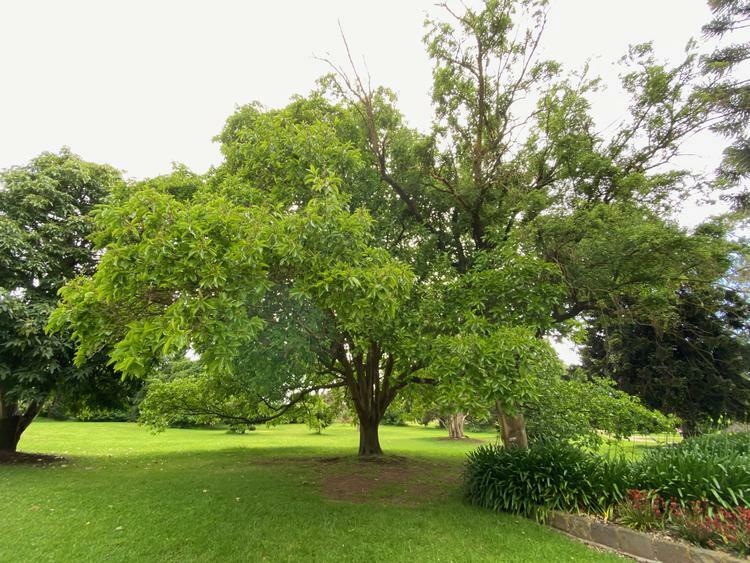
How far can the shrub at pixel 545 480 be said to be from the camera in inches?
227

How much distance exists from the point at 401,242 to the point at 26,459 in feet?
40.9

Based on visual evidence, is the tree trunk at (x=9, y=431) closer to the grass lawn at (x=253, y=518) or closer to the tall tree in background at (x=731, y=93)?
the grass lawn at (x=253, y=518)

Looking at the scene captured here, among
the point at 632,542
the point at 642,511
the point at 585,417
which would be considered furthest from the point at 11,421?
the point at 642,511

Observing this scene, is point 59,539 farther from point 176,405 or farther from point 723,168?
point 723,168

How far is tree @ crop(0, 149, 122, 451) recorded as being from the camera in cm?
884

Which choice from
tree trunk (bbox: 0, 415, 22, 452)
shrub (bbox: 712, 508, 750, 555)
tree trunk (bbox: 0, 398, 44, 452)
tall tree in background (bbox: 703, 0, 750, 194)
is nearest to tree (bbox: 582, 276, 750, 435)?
tall tree in background (bbox: 703, 0, 750, 194)

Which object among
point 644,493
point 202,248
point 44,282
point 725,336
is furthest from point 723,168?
point 44,282

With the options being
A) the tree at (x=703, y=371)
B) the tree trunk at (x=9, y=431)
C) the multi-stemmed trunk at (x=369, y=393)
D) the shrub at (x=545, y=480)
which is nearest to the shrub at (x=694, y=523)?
the shrub at (x=545, y=480)

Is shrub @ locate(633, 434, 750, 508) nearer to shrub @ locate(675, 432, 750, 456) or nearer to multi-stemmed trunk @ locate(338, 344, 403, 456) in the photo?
shrub @ locate(675, 432, 750, 456)

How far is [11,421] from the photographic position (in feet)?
37.0

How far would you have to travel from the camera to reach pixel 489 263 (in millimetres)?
7562

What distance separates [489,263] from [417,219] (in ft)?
8.89

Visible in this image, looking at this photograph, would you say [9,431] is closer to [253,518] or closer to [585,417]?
[253,518]

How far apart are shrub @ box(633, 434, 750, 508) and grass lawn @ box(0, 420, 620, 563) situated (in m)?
1.40
